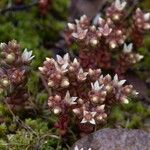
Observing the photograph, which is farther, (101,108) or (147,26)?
(147,26)

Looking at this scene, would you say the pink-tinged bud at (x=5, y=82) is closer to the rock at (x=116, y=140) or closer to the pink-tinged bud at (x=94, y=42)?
the rock at (x=116, y=140)

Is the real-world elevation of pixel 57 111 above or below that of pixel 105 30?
below

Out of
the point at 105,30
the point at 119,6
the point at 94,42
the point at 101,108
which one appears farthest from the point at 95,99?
the point at 119,6

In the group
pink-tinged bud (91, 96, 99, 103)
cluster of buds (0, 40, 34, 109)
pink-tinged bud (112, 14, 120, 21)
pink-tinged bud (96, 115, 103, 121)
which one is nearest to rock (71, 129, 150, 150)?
pink-tinged bud (96, 115, 103, 121)

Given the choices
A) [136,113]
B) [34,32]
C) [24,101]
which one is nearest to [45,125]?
[24,101]

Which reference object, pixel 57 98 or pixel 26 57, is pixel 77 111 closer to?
pixel 57 98

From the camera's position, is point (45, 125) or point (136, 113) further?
point (136, 113)

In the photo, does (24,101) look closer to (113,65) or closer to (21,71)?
(21,71)
